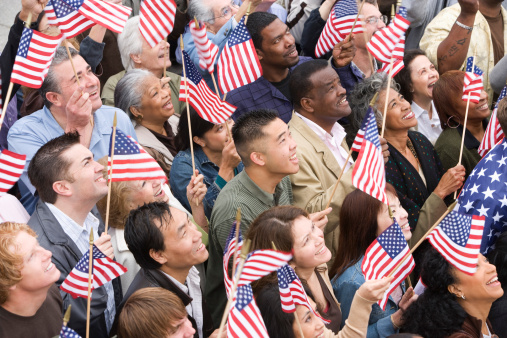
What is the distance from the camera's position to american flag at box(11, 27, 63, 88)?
4.57 m

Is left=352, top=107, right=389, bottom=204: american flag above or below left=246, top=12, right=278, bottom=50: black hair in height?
above

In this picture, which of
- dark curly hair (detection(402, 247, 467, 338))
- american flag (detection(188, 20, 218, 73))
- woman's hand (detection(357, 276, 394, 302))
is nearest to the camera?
woman's hand (detection(357, 276, 394, 302))

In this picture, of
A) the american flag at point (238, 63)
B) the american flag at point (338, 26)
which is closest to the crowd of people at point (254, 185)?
the american flag at point (338, 26)

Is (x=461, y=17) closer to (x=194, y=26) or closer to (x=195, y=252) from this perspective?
(x=194, y=26)

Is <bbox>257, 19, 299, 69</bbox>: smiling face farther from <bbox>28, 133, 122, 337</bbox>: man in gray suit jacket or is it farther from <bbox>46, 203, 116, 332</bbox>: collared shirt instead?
<bbox>46, 203, 116, 332</bbox>: collared shirt

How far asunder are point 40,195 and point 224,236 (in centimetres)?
111

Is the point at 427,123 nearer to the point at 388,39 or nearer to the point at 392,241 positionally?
the point at 388,39

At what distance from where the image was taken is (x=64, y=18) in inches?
206

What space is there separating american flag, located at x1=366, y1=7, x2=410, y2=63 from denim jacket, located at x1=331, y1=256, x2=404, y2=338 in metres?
1.72

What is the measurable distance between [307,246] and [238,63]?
1884 millimetres

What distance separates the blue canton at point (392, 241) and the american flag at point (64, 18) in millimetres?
2390

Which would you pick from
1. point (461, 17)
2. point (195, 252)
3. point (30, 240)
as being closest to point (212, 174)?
point (195, 252)

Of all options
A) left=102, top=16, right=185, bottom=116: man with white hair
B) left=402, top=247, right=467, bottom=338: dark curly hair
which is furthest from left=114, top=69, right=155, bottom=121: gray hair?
left=402, top=247, right=467, bottom=338: dark curly hair

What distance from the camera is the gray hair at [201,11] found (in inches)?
282
